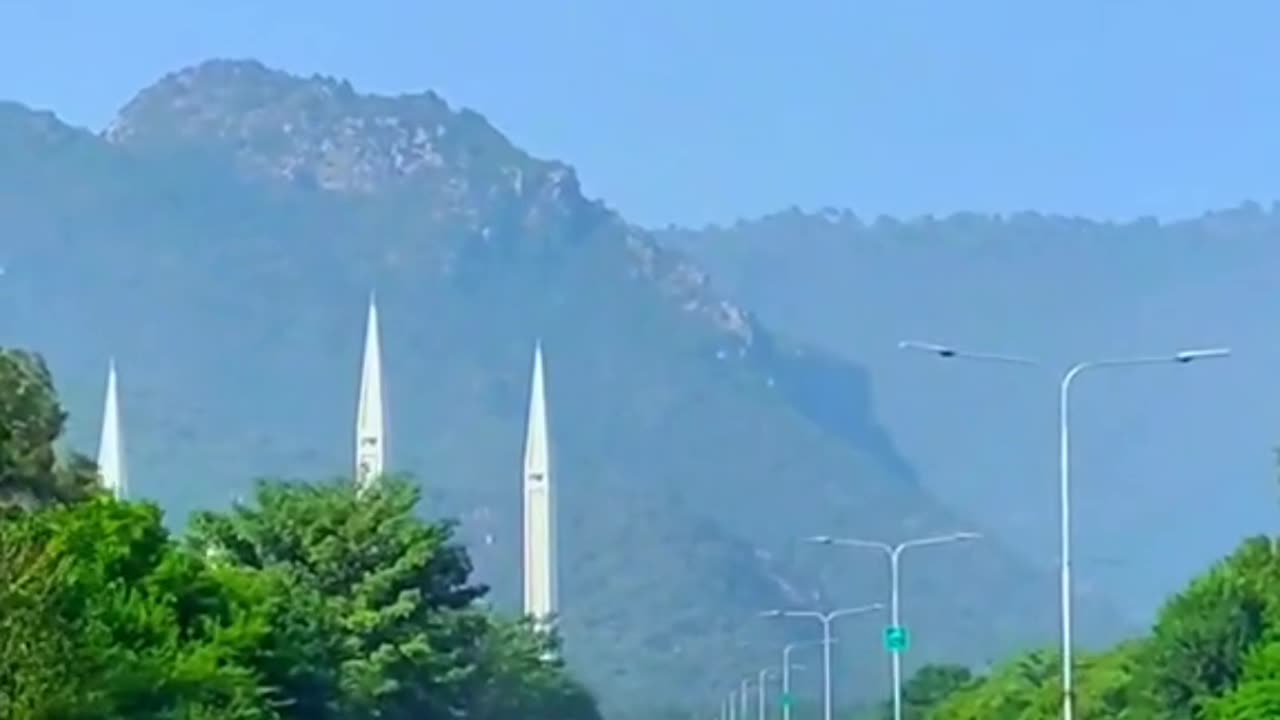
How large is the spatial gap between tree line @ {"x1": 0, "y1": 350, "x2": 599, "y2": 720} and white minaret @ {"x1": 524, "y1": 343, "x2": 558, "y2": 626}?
5231cm

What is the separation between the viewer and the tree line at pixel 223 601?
3962cm

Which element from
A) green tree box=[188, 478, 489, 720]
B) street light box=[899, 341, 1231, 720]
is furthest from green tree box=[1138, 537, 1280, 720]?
street light box=[899, 341, 1231, 720]

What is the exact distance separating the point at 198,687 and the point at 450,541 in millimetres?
30204

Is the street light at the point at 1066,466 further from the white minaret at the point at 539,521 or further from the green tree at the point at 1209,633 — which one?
the white minaret at the point at 539,521

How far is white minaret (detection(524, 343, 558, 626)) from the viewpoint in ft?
493

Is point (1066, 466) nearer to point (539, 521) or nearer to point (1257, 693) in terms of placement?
point (1257, 693)

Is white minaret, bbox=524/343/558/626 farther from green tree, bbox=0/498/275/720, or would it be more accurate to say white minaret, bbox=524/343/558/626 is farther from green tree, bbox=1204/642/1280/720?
green tree, bbox=0/498/275/720

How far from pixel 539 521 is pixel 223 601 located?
94442 millimetres

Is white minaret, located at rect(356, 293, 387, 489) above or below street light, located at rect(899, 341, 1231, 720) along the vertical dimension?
above

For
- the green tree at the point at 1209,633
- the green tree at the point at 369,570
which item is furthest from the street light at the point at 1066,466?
the green tree at the point at 1209,633

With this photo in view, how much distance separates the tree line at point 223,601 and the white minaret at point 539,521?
52.3 meters

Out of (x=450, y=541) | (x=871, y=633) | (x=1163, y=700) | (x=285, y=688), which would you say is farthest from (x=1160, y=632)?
(x=871, y=633)

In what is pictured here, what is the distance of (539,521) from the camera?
499ft

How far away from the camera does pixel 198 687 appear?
162 feet
